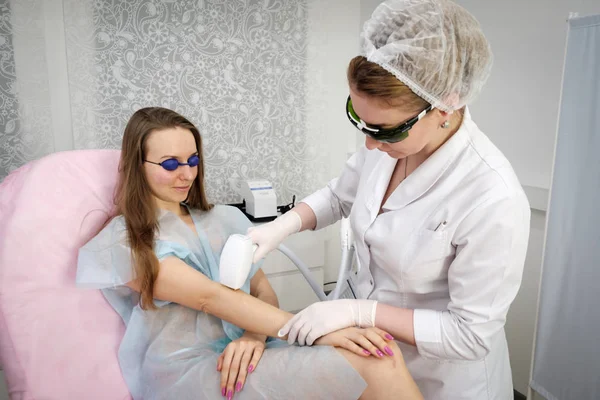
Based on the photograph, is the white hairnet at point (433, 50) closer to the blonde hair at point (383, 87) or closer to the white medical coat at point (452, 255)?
the blonde hair at point (383, 87)

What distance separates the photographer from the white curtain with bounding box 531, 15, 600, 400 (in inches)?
58.7

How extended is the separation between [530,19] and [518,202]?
53.3 inches

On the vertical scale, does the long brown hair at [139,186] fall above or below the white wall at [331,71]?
below

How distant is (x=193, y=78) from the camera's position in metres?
2.57

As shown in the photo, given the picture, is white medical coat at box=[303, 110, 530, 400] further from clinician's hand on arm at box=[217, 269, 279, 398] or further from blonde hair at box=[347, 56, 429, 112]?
clinician's hand on arm at box=[217, 269, 279, 398]

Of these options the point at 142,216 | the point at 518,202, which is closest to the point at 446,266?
the point at 518,202

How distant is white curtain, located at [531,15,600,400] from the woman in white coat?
23.5 inches

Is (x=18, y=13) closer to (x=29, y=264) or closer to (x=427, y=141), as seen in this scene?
(x=29, y=264)

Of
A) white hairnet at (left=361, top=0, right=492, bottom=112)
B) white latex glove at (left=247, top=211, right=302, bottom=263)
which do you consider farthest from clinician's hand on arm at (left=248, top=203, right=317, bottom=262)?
white hairnet at (left=361, top=0, right=492, bottom=112)

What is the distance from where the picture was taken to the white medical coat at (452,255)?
957 mm

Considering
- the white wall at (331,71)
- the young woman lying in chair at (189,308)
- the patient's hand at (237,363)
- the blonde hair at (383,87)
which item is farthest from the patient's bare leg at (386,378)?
the white wall at (331,71)

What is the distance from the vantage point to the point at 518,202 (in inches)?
37.9

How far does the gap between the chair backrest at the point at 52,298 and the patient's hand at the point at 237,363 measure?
326 mm

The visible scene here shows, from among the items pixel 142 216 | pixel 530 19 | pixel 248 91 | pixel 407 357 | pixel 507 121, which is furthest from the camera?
pixel 248 91
